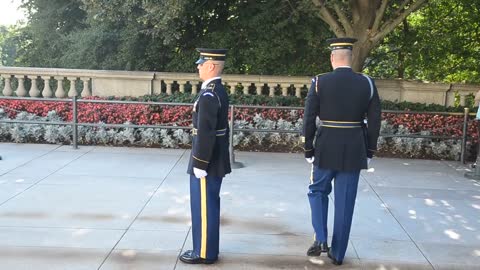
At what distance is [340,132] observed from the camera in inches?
180

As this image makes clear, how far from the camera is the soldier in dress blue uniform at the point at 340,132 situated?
451cm

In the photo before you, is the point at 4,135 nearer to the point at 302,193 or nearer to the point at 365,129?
the point at 302,193

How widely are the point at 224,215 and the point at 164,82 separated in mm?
6173

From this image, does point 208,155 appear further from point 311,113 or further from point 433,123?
point 433,123

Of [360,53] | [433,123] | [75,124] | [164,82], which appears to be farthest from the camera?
[164,82]

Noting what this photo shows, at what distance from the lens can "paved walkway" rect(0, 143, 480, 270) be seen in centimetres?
481

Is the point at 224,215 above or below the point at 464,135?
below

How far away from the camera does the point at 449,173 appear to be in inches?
335

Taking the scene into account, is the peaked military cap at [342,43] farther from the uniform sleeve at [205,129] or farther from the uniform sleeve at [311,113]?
the uniform sleeve at [205,129]

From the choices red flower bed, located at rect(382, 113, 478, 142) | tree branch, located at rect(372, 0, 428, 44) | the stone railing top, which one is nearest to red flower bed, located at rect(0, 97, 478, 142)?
red flower bed, located at rect(382, 113, 478, 142)

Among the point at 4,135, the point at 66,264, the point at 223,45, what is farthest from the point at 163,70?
the point at 66,264

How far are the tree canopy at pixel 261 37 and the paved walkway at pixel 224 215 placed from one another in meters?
3.59

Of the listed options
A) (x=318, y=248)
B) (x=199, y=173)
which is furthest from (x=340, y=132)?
(x=199, y=173)

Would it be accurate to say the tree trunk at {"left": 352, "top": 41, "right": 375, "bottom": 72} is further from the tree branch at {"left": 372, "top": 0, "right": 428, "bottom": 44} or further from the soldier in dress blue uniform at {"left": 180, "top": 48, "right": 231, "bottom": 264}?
the soldier in dress blue uniform at {"left": 180, "top": 48, "right": 231, "bottom": 264}
